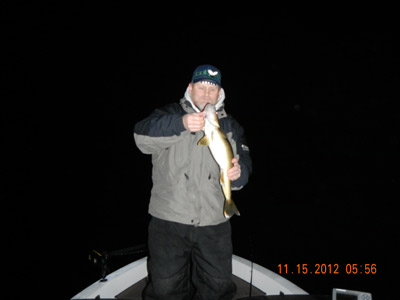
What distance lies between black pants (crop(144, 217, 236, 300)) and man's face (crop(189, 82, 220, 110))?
130 cm

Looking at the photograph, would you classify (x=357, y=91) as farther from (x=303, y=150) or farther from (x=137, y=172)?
(x=137, y=172)

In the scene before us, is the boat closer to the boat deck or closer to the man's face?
the boat deck

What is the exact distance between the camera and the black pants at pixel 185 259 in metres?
2.50

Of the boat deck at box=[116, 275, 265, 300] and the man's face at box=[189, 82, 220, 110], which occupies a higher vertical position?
the man's face at box=[189, 82, 220, 110]

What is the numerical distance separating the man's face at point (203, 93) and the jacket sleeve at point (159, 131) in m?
0.57

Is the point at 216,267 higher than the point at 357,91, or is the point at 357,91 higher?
the point at 357,91

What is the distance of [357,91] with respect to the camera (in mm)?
36062

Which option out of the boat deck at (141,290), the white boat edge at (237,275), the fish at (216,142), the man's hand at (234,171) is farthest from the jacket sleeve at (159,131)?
the boat deck at (141,290)

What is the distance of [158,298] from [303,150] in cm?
2466

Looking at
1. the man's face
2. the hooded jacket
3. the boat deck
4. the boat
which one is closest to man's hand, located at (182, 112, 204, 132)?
the hooded jacket

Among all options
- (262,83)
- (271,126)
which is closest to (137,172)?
(271,126)

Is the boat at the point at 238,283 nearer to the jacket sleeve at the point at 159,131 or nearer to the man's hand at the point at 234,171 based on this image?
the man's hand at the point at 234,171

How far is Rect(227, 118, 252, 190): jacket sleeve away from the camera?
2.78 meters

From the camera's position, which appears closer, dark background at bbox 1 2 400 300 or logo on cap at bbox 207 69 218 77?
logo on cap at bbox 207 69 218 77
